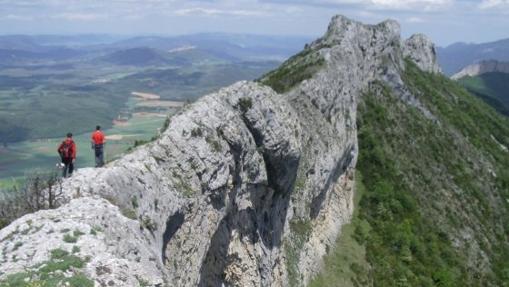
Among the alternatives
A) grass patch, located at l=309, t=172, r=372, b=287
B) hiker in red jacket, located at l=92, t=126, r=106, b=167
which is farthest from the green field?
hiker in red jacket, located at l=92, t=126, r=106, b=167

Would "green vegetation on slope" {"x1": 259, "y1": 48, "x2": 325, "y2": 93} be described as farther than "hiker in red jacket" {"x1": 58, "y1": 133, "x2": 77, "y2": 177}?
Yes

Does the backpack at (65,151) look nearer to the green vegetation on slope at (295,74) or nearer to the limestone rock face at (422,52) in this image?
the green vegetation on slope at (295,74)

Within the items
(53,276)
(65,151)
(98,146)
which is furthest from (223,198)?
(53,276)

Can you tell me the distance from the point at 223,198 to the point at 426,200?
43.9 metres

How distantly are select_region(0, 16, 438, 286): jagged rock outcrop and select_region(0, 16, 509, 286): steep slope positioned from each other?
9 centimetres

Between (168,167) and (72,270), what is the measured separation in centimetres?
1112

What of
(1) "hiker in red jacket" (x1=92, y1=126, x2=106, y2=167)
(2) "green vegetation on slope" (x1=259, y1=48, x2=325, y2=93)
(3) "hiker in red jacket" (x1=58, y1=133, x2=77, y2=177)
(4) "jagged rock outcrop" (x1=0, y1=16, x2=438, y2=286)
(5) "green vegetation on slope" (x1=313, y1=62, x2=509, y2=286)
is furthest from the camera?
(5) "green vegetation on slope" (x1=313, y1=62, x2=509, y2=286)

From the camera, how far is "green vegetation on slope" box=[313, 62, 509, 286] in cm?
5406

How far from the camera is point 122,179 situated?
2114 centimetres

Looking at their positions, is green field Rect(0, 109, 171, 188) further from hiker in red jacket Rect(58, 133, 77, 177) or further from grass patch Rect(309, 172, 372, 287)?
hiker in red jacket Rect(58, 133, 77, 177)

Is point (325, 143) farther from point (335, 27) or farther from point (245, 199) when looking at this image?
point (335, 27)

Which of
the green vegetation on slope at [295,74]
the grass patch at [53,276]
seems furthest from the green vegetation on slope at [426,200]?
the grass patch at [53,276]

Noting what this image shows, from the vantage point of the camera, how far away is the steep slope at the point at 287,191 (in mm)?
17453

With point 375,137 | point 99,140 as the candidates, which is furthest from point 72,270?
point 375,137
